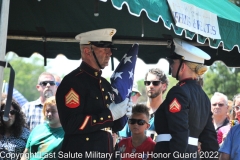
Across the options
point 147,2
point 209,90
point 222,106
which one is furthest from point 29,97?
point 147,2

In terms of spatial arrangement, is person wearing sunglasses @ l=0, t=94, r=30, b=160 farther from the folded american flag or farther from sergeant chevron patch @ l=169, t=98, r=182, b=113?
sergeant chevron patch @ l=169, t=98, r=182, b=113

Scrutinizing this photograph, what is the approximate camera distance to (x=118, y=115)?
6.36m

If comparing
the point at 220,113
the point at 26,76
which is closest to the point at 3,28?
the point at 220,113

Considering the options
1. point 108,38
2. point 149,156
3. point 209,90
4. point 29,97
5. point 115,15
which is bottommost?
point 149,156

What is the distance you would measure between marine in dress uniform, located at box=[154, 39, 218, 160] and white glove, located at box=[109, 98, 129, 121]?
0.41 meters

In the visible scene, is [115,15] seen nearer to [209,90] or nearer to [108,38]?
[108,38]

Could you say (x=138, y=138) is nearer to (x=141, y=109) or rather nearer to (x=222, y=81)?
(x=141, y=109)

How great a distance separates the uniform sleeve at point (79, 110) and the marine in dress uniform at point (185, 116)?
0.60 metres

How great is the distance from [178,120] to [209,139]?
0.78 m

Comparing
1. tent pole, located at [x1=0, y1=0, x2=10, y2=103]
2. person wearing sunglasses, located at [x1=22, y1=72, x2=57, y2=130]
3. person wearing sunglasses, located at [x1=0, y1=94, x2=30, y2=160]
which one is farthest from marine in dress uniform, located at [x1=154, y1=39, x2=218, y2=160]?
person wearing sunglasses, located at [x1=22, y1=72, x2=57, y2=130]

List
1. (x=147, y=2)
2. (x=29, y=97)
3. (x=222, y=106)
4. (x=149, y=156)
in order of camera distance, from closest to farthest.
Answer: (x=147, y=2)
(x=149, y=156)
(x=222, y=106)
(x=29, y=97)

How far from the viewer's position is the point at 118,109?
20.9 feet

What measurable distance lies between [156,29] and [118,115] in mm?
2323

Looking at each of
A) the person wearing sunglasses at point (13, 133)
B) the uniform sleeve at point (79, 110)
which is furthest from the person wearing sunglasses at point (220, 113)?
the uniform sleeve at point (79, 110)
